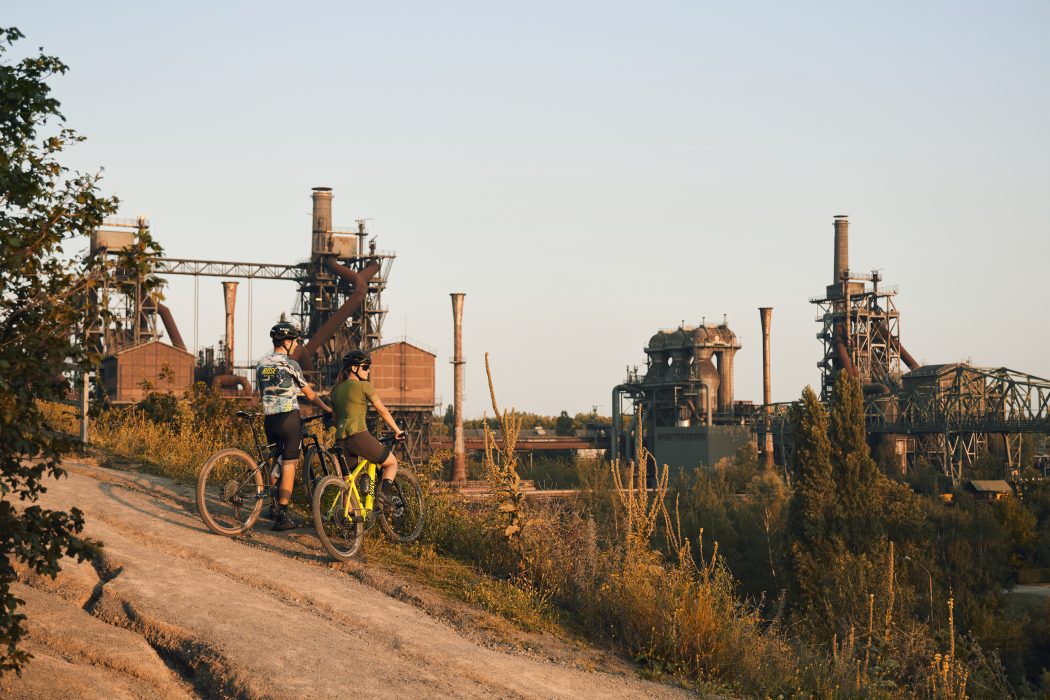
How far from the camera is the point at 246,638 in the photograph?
6.32 m

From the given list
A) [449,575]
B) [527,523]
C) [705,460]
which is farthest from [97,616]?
[705,460]

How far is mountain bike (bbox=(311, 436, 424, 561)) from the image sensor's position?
892cm

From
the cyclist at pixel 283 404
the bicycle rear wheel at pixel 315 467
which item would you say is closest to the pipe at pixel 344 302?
the bicycle rear wheel at pixel 315 467

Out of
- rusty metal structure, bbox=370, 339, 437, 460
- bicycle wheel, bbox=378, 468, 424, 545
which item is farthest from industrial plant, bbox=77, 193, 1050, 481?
bicycle wheel, bbox=378, 468, 424, 545

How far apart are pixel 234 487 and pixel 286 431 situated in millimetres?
699

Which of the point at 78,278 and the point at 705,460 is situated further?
the point at 705,460

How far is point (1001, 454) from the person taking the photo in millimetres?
73250

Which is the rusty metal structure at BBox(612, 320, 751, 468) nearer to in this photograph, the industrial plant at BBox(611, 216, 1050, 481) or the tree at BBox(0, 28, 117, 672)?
the industrial plant at BBox(611, 216, 1050, 481)

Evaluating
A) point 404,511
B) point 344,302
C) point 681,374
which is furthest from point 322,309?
point 404,511

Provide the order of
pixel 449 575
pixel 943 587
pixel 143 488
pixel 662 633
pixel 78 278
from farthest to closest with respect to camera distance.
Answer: pixel 943 587
pixel 143 488
pixel 449 575
pixel 662 633
pixel 78 278

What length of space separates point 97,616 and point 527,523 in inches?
145

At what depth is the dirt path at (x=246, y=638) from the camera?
225 inches

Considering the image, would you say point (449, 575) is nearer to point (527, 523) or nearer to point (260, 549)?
point (527, 523)

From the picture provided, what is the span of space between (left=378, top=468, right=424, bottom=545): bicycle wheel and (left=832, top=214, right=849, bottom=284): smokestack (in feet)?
241
